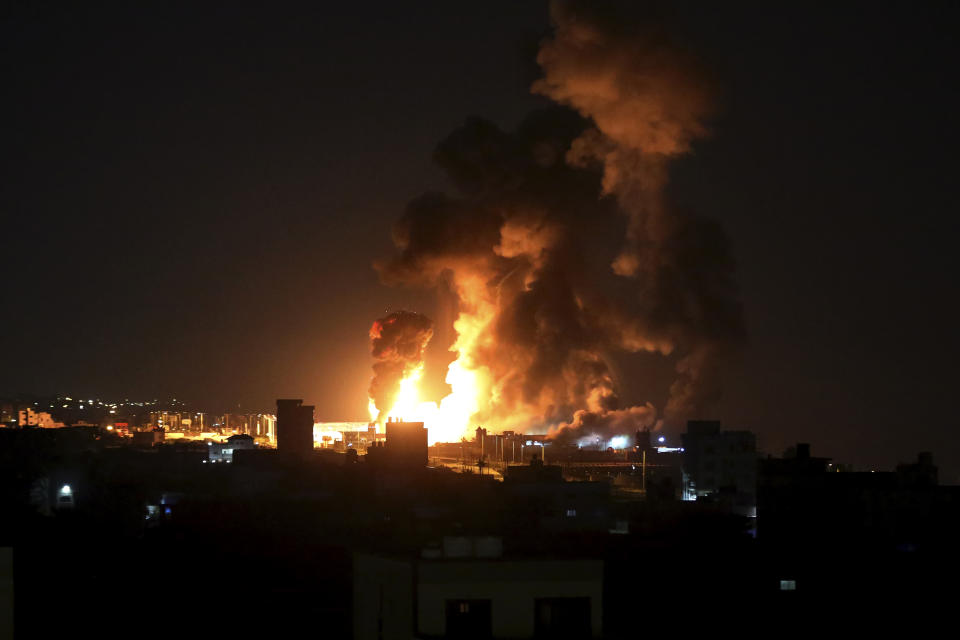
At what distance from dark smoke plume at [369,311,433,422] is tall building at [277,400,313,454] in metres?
6.02

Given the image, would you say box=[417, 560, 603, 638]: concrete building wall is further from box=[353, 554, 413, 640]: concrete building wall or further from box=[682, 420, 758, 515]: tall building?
box=[682, 420, 758, 515]: tall building

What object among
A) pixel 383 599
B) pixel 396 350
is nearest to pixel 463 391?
pixel 396 350

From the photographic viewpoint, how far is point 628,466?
8338cm

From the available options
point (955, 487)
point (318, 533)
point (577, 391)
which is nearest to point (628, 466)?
point (577, 391)

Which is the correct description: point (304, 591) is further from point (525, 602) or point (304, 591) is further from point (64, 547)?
point (525, 602)

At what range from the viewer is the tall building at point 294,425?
315 feet

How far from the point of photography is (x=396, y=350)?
91.5 meters

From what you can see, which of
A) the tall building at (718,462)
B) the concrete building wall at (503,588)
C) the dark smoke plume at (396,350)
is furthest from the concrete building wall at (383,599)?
the dark smoke plume at (396,350)

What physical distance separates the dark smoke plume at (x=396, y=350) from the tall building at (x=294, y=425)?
602 centimetres

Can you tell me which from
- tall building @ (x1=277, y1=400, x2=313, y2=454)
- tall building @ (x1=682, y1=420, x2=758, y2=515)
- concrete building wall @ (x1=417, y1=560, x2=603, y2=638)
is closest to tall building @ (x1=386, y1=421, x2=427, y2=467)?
tall building @ (x1=682, y1=420, x2=758, y2=515)

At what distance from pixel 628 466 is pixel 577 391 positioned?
11.3 metres

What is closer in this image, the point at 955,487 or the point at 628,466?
the point at 955,487

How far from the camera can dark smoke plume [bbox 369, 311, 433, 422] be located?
9131 cm

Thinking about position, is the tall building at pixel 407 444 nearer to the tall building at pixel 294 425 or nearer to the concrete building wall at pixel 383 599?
the tall building at pixel 294 425
